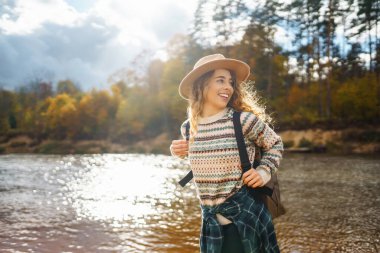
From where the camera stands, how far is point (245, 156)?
2.22m

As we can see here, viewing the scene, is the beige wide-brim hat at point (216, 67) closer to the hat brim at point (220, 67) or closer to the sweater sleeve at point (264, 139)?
the hat brim at point (220, 67)

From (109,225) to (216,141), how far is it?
200 inches

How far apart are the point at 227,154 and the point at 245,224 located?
0.43 metres

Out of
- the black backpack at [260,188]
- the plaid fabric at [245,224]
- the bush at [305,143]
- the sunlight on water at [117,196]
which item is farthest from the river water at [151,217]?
the bush at [305,143]

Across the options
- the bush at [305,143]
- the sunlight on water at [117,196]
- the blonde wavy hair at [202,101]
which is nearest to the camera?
the blonde wavy hair at [202,101]

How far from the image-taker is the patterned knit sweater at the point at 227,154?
226cm

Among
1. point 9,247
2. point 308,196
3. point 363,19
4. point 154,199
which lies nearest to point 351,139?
point 363,19

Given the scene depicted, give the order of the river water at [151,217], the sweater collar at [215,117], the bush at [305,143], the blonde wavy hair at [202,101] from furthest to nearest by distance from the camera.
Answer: the bush at [305,143] < the river water at [151,217] < the blonde wavy hair at [202,101] < the sweater collar at [215,117]

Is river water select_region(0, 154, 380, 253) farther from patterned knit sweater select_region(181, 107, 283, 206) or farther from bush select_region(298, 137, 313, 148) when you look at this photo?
bush select_region(298, 137, 313, 148)

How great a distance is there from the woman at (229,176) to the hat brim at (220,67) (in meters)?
0.02

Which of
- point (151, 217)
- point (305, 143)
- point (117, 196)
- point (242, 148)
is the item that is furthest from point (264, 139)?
point (305, 143)

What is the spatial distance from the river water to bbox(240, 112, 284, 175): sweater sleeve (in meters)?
3.31

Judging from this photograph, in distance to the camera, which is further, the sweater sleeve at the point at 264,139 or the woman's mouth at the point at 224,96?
the woman's mouth at the point at 224,96

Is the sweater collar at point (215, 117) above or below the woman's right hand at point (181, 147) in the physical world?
above
